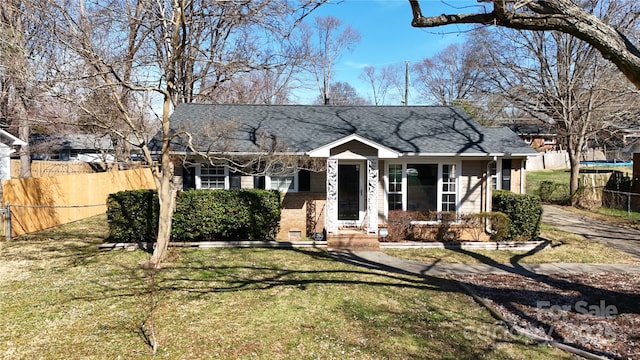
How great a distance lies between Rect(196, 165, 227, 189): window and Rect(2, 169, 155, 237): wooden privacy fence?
417cm

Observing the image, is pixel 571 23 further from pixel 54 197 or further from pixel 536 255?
pixel 54 197

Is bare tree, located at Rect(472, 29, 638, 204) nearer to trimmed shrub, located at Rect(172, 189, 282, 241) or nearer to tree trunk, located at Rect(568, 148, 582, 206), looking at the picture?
tree trunk, located at Rect(568, 148, 582, 206)

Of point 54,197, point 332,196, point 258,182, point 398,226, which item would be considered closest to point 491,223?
point 398,226

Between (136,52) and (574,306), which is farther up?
(136,52)

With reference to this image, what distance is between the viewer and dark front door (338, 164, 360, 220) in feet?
42.3

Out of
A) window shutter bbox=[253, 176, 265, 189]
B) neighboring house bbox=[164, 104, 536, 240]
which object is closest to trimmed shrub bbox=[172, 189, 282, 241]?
neighboring house bbox=[164, 104, 536, 240]

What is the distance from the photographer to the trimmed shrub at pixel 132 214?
1105 cm

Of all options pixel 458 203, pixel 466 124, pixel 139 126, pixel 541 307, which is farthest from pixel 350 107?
pixel 541 307

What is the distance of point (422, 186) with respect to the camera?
1307 centimetres

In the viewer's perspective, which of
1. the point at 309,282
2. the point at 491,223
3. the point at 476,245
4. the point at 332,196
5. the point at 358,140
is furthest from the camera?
the point at 491,223

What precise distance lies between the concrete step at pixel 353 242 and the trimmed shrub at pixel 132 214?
5193 millimetres

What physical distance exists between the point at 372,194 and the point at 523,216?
15.8 feet

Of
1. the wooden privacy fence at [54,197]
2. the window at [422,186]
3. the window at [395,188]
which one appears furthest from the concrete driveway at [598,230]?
the wooden privacy fence at [54,197]

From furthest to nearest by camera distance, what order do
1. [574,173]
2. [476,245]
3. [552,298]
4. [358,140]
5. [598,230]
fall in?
[574,173] < [598,230] < [476,245] < [358,140] < [552,298]
